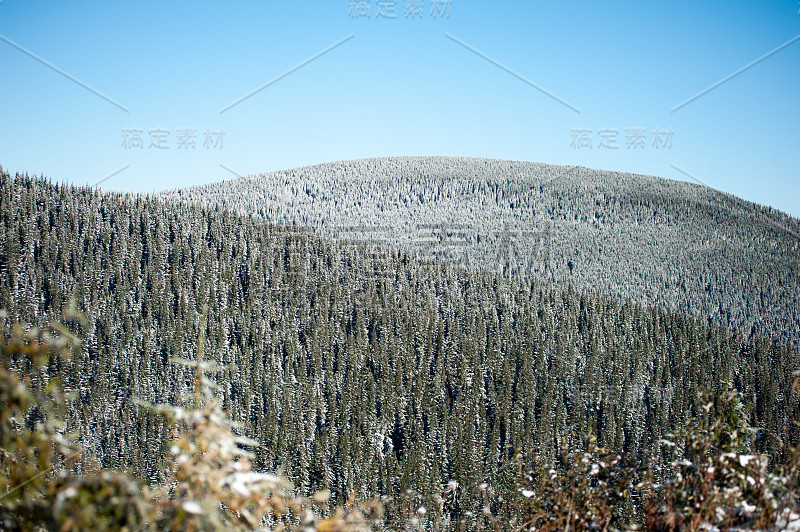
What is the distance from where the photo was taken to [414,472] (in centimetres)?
7750

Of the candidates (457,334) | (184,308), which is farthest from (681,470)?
(184,308)

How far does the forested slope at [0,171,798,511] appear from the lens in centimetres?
8712

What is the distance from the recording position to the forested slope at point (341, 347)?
87125mm

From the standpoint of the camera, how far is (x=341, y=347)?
116 meters

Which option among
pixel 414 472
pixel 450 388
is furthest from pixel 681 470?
pixel 450 388

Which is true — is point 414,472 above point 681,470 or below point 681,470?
below

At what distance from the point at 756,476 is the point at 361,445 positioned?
282ft

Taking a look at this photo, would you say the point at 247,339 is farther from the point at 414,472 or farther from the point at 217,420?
the point at 217,420

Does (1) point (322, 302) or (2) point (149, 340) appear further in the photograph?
(1) point (322, 302)

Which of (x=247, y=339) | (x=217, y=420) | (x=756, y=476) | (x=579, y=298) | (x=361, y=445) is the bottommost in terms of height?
(x=361, y=445)

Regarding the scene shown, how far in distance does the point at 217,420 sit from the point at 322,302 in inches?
5256

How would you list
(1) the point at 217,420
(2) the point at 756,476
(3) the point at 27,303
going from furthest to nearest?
(3) the point at 27,303 → (2) the point at 756,476 → (1) the point at 217,420

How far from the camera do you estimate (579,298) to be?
473ft

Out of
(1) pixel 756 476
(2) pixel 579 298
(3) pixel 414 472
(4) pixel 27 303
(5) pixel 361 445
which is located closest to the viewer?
(1) pixel 756 476
